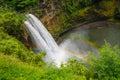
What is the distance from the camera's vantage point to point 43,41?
18.5 m

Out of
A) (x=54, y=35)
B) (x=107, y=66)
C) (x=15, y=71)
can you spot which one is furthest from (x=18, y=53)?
(x=54, y=35)

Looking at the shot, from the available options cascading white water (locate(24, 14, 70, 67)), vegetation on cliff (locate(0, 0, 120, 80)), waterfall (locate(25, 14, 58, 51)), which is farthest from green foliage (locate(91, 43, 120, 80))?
waterfall (locate(25, 14, 58, 51))

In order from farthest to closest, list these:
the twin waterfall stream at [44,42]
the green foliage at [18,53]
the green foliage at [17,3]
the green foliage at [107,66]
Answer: the green foliage at [17,3] < the twin waterfall stream at [44,42] < the green foliage at [18,53] < the green foliage at [107,66]

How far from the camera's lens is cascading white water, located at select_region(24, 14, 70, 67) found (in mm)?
17828

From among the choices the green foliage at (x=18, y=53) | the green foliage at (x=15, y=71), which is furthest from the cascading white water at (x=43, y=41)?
the green foliage at (x=15, y=71)

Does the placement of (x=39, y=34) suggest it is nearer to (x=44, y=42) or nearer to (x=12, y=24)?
(x=44, y=42)

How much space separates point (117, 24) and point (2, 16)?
12027 millimetres

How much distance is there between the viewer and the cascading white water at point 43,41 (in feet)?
58.5

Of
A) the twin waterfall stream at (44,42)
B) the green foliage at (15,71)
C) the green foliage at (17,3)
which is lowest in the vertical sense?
the twin waterfall stream at (44,42)

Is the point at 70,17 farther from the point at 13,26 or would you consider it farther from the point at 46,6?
the point at 13,26

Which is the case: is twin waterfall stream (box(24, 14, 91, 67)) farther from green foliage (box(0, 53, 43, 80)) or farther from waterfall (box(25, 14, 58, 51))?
green foliage (box(0, 53, 43, 80))

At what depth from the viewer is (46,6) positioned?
858 inches

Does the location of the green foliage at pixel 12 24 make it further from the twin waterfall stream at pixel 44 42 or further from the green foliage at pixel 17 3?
the green foliage at pixel 17 3

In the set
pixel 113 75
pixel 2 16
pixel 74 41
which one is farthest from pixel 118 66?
pixel 74 41
